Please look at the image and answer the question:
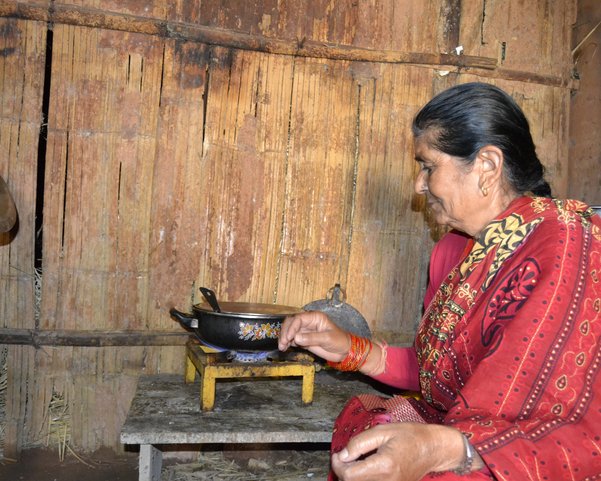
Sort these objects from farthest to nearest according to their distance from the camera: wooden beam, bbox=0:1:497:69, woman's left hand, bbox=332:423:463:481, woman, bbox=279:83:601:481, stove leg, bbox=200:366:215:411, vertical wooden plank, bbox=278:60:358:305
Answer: vertical wooden plank, bbox=278:60:358:305, wooden beam, bbox=0:1:497:69, stove leg, bbox=200:366:215:411, woman, bbox=279:83:601:481, woman's left hand, bbox=332:423:463:481

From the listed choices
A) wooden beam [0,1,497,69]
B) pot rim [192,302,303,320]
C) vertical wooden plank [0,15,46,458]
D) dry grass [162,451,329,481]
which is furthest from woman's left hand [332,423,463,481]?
wooden beam [0,1,497,69]

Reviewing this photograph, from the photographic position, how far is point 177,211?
3189 mm

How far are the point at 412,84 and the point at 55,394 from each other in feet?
9.06

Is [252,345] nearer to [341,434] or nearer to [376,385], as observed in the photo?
[341,434]

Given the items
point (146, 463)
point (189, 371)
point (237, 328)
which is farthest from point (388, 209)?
point (146, 463)

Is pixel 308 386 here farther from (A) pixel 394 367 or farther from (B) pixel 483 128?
(B) pixel 483 128

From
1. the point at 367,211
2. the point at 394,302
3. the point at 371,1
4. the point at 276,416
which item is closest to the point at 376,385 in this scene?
the point at 394,302

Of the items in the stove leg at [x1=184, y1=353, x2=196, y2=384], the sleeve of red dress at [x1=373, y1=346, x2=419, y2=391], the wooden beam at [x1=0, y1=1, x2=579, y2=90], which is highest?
the wooden beam at [x1=0, y1=1, x2=579, y2=90]

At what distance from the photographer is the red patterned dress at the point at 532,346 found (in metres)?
1.26

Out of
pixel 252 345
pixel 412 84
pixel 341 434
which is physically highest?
pixel 412 84

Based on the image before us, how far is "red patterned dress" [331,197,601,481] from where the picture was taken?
1.26 m

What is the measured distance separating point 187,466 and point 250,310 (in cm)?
114

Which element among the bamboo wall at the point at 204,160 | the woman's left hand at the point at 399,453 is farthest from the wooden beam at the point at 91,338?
the woman's left hand at the point at 399,453

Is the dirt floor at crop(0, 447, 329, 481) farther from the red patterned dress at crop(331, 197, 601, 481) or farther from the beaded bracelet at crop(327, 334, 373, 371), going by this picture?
the red patterned dress at crop(331, 197, 601, 481)
